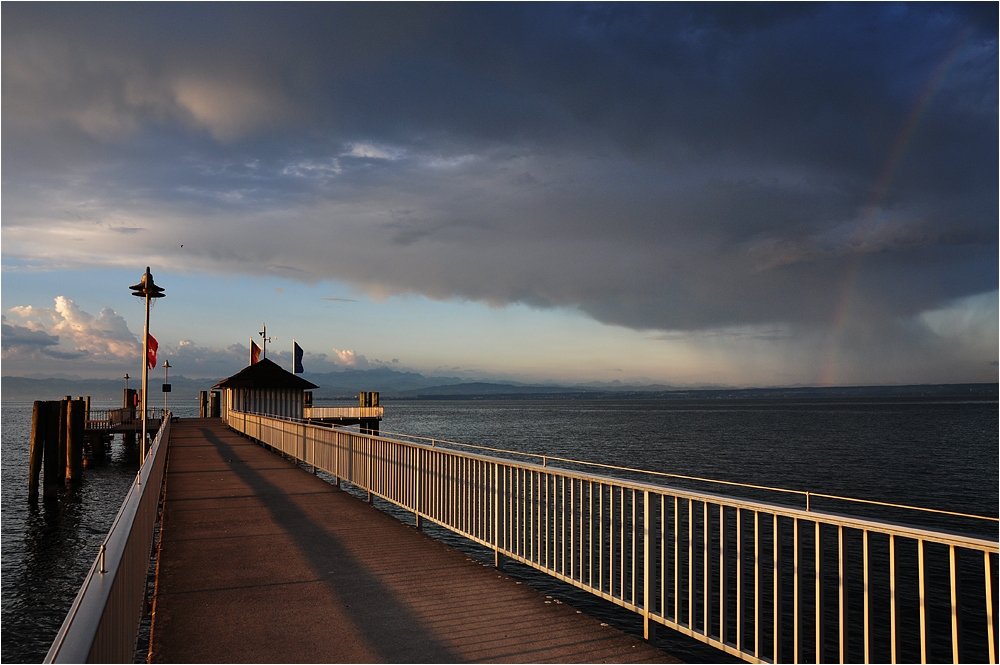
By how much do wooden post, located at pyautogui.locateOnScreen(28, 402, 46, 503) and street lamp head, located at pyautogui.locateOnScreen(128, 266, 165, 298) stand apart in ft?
28.1

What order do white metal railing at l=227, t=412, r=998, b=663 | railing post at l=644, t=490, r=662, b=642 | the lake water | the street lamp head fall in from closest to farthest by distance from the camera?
white metal railing at l=227, t=412, r=998, b=663 < railing post at l=644, t=490, r=662, b=642 < the lake water < the street lamp head

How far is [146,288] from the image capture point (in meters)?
19.0

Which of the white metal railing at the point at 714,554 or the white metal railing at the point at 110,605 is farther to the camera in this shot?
the white metal railing at the point at 714,554

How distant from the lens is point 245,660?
4.21m

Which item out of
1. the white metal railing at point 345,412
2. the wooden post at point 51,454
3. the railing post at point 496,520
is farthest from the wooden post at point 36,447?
the railing post at point 496,520

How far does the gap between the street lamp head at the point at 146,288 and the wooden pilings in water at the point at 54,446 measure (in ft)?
28.0

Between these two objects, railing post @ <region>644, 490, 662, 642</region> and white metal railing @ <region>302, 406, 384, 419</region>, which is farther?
white metal railing @ <region>302, 406, 384, 419</region>

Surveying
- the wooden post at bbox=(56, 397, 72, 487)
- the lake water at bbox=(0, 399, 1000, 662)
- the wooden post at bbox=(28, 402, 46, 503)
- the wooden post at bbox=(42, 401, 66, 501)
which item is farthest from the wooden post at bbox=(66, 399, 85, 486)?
the wooden post at bbox=(28, 402, 46, 503)

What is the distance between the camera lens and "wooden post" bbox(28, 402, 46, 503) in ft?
77.2

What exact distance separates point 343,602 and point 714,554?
42.7ft

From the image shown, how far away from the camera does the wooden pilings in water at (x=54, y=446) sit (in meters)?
23.5

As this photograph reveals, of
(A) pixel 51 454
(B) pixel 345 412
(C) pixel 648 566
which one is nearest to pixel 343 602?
(C) pixel 648 566

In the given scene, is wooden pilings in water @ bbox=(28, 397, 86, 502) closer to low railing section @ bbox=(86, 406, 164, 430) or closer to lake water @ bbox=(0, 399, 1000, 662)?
lake water @ bbox=(0, 399, 1000, 662)

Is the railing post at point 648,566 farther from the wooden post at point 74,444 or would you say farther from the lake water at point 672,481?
the wooden post at point 74,444
